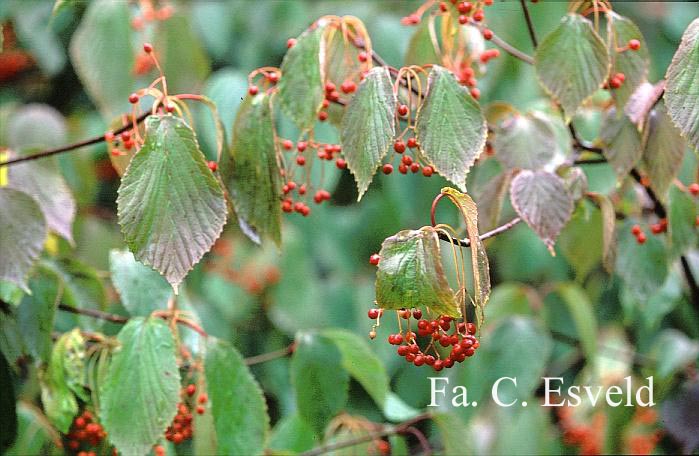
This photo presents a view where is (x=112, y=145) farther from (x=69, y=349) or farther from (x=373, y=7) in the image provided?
(x=373, y=7)

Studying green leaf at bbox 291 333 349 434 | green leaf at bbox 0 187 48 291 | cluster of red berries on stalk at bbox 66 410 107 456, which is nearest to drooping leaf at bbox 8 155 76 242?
green leaf at bbox 0 187 48 291

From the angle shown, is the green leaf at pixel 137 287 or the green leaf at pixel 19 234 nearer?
the green leaf at pixel 19 234

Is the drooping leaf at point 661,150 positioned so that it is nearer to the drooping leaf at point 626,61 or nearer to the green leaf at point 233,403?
the drooping leaf at point 626,61

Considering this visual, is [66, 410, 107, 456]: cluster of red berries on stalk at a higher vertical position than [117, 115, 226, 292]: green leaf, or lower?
lower

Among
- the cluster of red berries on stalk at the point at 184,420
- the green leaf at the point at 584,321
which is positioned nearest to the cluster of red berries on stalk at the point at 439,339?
the cluster of red berries on stalk at the point at 184,420

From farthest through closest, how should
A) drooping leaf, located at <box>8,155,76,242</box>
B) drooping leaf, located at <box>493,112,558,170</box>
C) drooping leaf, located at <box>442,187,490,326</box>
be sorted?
drooping leaf, located at <box>8,155,76,242</box>
drooping leaf, located at <box>493,112,558,170</box>
drooping leaf, located at <box>442,187,490,326</box>

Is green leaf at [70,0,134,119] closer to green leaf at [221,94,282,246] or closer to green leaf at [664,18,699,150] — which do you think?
green leaf at [221,94,282,246]
